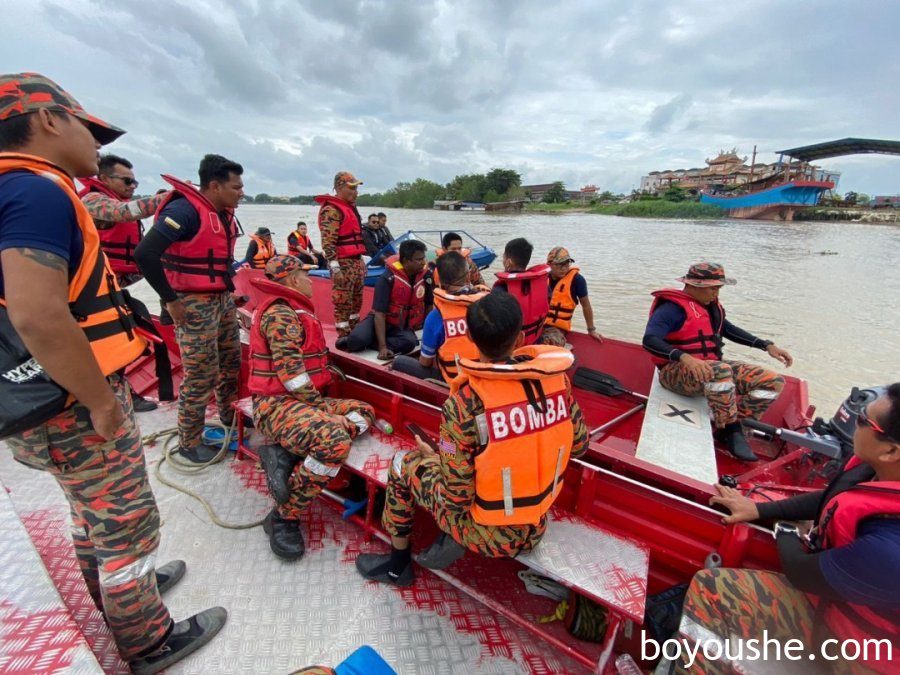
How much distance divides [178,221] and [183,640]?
6.78ft

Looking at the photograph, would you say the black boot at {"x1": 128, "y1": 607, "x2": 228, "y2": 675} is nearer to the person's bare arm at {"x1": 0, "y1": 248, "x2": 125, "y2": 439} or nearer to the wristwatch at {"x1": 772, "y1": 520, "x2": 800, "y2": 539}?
the person's bare arm at {"x1": 0, "y1": 248, "x2": 125, "y2": 439}

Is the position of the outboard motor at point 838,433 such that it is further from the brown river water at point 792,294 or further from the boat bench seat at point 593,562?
the brown river water at point 792,294

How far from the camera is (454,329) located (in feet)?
8.84

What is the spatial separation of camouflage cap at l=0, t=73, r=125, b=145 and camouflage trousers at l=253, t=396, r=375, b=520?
1.43m

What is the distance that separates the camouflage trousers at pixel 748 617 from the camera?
1.34 meters

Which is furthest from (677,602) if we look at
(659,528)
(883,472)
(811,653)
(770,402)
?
(770,402)

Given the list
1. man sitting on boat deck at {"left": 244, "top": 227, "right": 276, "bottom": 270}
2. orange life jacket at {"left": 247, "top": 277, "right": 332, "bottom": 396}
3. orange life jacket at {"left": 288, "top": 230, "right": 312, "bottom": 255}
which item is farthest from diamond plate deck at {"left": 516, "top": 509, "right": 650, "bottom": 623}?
orange life jacket at {"left": 288, "top": 230, "right": 312, "bottom": 255}

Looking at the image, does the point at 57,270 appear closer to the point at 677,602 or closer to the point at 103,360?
the point at 103,360

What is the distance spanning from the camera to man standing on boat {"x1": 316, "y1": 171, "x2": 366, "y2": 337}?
180 inches

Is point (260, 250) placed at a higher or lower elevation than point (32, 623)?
higher

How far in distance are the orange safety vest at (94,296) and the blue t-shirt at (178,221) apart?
127 cm

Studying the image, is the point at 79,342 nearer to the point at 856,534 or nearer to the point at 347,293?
the point at 856,534

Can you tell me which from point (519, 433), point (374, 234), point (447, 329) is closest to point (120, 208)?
point (447, 329)

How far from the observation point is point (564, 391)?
157 centimetres
